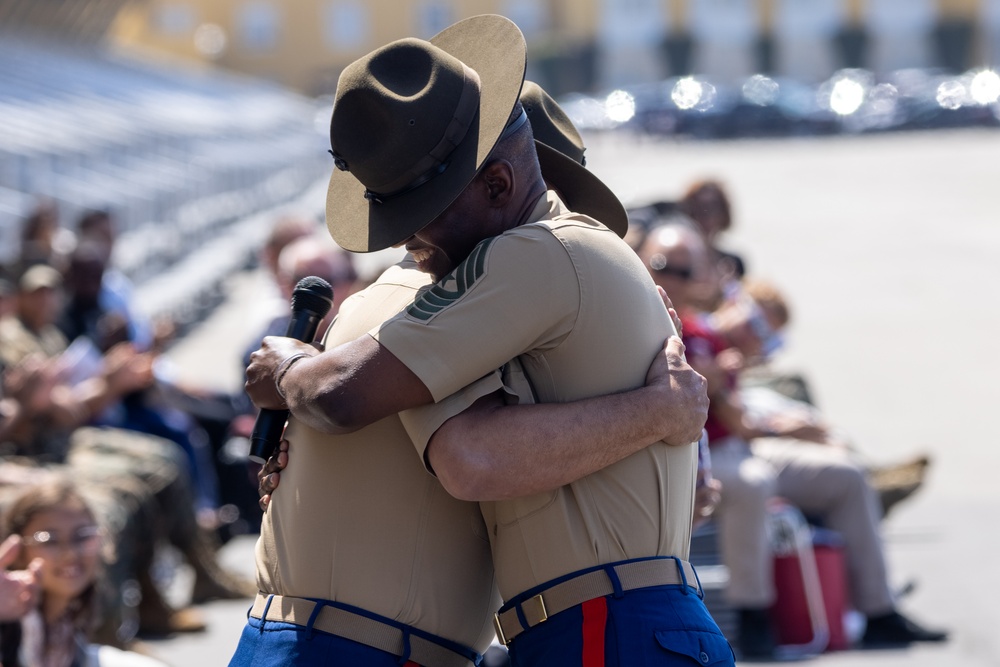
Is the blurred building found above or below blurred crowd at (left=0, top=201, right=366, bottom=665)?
below

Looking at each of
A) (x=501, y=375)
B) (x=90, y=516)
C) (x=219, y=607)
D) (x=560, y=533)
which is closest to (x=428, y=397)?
(x=501, y=375)

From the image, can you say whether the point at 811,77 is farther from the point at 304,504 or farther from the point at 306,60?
the point at 304,504

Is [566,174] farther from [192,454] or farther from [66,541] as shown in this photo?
[192,454]

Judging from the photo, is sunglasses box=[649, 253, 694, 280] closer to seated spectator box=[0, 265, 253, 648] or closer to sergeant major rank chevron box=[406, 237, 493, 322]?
seated spectator box=[0, 265, 253, 648]

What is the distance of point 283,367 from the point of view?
8.69ft

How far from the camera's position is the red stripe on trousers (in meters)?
2.49

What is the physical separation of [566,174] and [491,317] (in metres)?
0.70

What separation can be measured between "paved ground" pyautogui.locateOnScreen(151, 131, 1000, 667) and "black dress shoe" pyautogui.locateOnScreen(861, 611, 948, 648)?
0.08m

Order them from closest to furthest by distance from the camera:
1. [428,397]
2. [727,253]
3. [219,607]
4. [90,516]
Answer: [428,397], [90,516], [219,607], [727,253]

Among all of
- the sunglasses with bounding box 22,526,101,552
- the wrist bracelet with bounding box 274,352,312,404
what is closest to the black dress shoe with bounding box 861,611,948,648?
the sunglasses with bounding box 22,526,101,552

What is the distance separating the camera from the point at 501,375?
101 inches

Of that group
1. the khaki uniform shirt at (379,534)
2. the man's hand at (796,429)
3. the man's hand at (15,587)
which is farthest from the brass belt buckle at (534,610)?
the man's hand at (796,429)

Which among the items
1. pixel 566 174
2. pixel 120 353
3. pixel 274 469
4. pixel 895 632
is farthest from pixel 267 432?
pixel 120 353

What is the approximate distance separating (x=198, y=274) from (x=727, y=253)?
25.7 ft
